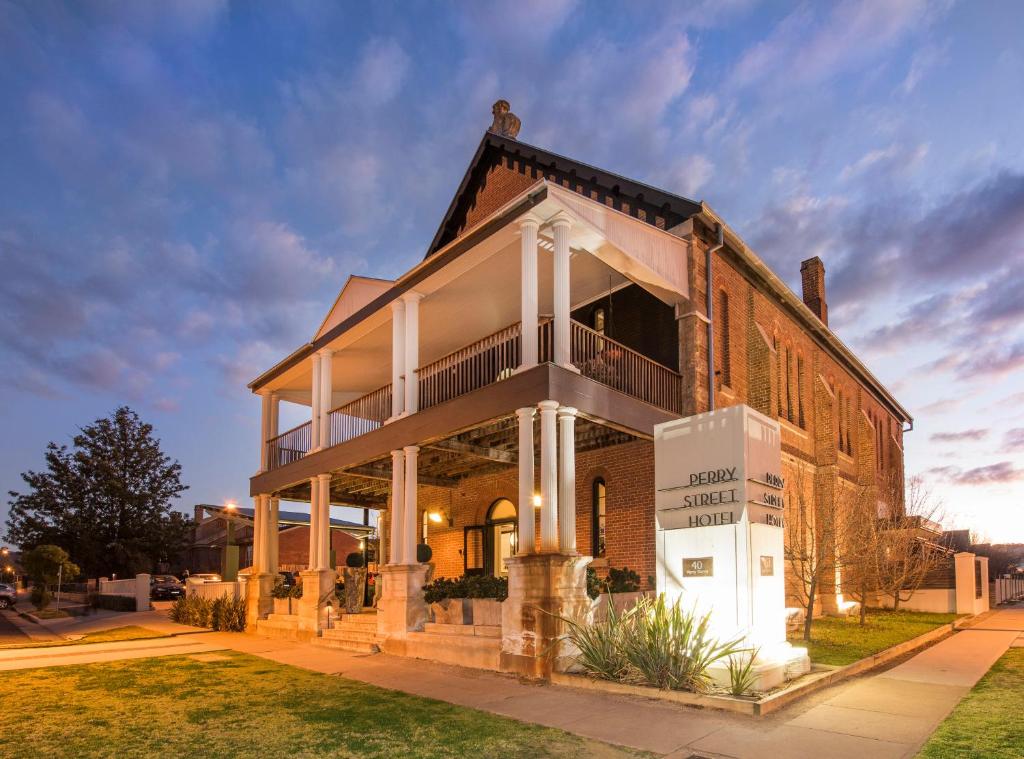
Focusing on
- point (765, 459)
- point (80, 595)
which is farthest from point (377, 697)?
point (80, 595)

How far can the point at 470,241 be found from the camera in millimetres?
13500

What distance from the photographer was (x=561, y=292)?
12070 mm

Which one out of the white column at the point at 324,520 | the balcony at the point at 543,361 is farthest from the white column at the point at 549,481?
the white column at the point at 324,520

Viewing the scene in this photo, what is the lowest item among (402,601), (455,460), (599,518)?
(402,601)

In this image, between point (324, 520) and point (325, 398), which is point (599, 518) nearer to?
point (324, 520)

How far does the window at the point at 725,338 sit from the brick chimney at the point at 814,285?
10421 millimetres

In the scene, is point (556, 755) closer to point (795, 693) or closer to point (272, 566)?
point (795, 693)

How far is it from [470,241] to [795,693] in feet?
27.9

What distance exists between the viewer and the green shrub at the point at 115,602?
2964cm

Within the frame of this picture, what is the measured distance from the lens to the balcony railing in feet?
46.2

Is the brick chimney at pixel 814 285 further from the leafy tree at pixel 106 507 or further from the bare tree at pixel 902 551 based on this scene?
the leafy tree at pixel 106 507

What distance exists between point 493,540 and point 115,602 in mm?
19854

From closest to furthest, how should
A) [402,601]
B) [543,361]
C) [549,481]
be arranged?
[549,481]
[543,361]
[402,601]

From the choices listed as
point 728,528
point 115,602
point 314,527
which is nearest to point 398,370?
point 314,527
